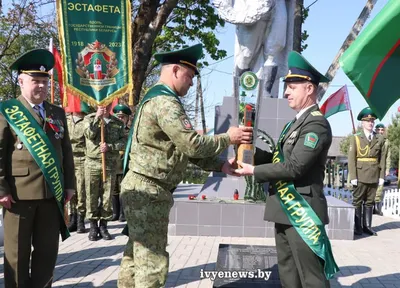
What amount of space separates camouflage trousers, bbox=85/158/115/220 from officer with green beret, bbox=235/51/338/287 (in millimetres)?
3591

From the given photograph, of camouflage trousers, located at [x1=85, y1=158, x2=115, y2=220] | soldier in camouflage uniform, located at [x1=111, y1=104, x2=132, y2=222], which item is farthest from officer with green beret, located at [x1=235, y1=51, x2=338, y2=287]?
soldier in camouflage uniform, located at [x1=111, y1=104, x2=132, y2=222]

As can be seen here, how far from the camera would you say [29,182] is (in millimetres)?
3176

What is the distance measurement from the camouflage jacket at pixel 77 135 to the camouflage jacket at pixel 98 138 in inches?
12.5

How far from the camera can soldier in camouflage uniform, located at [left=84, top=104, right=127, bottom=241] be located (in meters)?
6.15

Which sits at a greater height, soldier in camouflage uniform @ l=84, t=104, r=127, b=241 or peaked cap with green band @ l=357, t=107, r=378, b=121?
peaked cap with green band @ l=357, t=107, r=378, b=121

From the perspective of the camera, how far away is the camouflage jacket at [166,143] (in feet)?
8.68

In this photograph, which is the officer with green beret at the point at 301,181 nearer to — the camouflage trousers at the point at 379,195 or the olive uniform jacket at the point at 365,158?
the olive uniform jacket at the point at 365,158

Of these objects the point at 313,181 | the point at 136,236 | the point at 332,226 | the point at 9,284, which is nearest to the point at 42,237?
the point at 9,284

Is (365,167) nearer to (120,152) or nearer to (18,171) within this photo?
(120,152)

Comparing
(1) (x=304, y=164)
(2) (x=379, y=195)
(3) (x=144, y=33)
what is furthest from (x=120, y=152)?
(3) (x=144, y=33)

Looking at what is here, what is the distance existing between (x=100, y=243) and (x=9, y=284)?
2.84m

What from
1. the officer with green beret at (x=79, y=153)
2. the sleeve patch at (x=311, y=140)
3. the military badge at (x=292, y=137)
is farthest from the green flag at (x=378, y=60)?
the officer with green beret at (x=79, y=153)

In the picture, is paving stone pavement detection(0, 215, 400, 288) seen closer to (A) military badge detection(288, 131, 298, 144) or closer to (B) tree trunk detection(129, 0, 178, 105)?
(A) military badge detection(288, 131, 298, 144)

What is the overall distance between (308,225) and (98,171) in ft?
13.3
